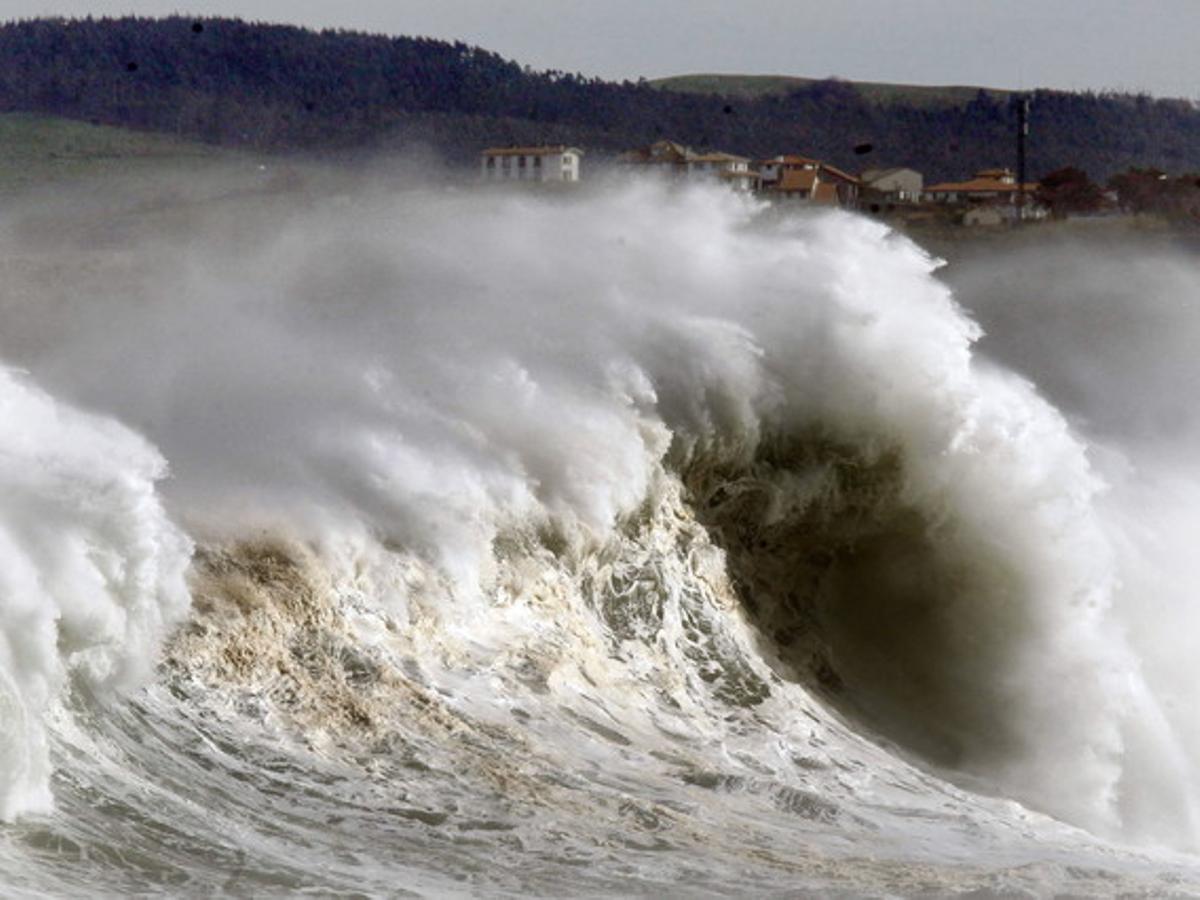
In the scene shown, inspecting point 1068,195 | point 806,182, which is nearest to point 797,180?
point 806,182

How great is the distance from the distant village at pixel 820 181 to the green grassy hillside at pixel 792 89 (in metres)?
25.4

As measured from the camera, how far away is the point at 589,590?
1848 centimetres

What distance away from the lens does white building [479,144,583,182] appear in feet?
273

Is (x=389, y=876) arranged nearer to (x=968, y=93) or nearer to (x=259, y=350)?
(x=259, y=350)

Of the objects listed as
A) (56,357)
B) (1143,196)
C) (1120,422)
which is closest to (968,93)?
(1143,196)

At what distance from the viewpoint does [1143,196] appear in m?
86.8

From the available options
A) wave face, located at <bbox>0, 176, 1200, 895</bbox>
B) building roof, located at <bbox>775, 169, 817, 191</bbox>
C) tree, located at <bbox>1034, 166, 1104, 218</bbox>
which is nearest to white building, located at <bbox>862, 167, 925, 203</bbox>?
building roof, located at <bbox>775, 169, 817, 191</bbox>

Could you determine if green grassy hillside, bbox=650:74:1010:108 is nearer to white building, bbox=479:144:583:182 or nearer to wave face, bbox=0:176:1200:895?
white building, bbox=479:144:583:182

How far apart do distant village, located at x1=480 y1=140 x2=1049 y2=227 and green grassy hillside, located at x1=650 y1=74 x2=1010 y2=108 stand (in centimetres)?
2539

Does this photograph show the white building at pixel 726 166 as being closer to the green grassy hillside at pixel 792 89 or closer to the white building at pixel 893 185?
the white building at pixel 893 185

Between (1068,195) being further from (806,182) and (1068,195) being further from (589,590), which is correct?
(589,590)

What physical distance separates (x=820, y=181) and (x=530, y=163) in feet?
49.1

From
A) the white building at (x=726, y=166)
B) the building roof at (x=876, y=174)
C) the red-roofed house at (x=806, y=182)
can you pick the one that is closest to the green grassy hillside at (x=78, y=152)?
the white building at (x=726, y=166)

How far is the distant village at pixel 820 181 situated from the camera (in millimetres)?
83625
